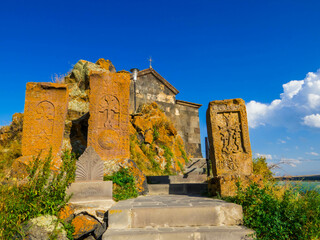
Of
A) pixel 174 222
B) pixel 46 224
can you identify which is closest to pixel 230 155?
pixel 174 222

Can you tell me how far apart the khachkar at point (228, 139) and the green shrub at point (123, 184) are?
1.70 m

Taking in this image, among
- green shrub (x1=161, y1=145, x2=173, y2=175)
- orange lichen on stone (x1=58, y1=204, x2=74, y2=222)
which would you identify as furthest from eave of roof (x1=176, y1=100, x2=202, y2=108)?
orange lichen on stone (x1=58, y1=204, x2=74, y2=222)

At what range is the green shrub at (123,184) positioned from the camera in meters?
4.19

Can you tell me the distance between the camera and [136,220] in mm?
2818

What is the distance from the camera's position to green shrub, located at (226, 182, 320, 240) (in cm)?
262

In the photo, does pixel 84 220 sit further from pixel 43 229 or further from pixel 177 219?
pixel 177 219

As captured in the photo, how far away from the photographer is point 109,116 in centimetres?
529

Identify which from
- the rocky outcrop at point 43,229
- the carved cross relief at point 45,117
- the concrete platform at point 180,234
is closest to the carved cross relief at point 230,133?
the concrete platform at point 180,234

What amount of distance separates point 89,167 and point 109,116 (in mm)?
1781

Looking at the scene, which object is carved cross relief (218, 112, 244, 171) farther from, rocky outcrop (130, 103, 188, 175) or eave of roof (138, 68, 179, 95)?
eave of roof (138, 68, 179, 95)

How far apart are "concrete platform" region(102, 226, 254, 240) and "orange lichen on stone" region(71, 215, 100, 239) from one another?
18.3 inches

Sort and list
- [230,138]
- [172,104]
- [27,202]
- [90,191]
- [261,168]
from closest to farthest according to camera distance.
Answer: [27,202] < [90,191] < [230,138] < [261,168] < [172,104]

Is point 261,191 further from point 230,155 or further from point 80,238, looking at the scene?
point 80,238

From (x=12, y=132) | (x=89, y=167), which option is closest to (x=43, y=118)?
(x=89, y=167)
